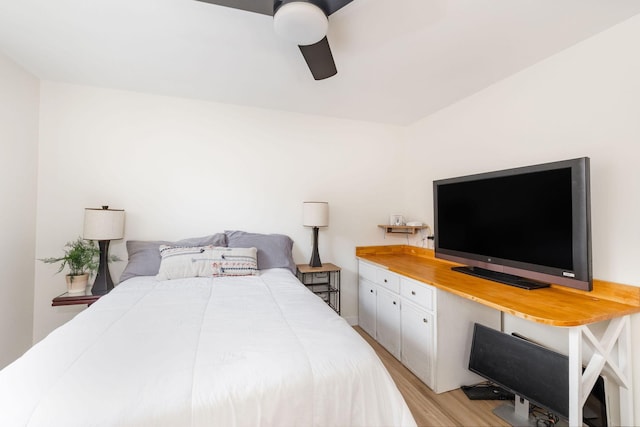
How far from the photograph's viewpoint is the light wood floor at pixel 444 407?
1.66 m

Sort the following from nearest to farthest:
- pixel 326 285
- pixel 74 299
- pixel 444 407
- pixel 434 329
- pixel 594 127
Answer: pixel 594 127 < pixel 444 407 < pixel 434 329 < pixel 74 299 < pixel 326 285

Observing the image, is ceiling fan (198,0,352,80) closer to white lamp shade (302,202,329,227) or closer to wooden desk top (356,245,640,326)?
white lamp shade (302,202,329,227)

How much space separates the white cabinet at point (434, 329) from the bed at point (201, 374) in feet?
3.12

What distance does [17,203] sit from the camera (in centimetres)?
208

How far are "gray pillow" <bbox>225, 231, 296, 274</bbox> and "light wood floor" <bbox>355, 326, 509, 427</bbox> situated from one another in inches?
53.4

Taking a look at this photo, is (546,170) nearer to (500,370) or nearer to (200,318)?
(500,370)

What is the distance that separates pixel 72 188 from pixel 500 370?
374 centimetres

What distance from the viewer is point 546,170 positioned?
168 centimetres

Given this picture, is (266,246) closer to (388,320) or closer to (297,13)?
(388,320)

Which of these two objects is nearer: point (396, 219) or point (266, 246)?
point (266, 246)

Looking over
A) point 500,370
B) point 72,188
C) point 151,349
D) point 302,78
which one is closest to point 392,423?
point 151,349

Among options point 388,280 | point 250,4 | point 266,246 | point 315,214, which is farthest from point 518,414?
point 250,4

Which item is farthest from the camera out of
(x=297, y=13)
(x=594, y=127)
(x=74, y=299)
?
(x=74, y=299)

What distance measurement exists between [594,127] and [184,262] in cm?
305
